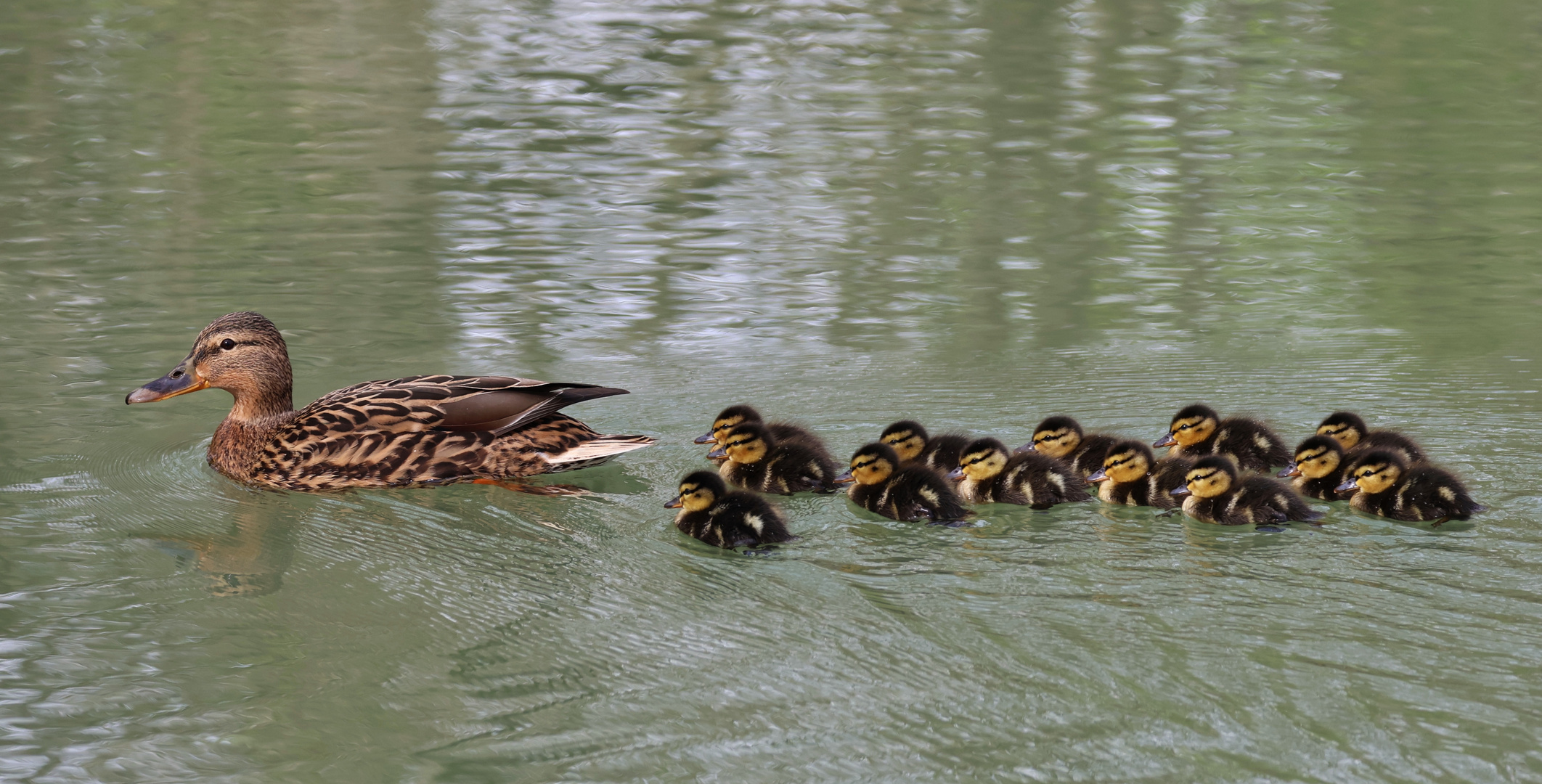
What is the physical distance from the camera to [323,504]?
15.6 feet

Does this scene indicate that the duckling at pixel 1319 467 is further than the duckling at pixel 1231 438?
No

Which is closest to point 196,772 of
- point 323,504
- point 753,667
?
point 753,667

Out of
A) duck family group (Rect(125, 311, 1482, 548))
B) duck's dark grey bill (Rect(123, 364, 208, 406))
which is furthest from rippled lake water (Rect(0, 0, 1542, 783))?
duck's dark grey bill (Rect(123, 364, 208, 406))

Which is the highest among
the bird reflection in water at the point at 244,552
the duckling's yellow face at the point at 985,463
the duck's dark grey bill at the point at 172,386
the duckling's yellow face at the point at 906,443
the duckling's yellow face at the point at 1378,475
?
the duck's dark grey bill at the point at 172,386

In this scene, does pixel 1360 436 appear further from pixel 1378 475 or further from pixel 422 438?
pixel 422 438

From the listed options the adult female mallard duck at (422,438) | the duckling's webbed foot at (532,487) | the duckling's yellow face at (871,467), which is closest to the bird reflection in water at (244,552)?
the adult female mallard duck at (422,438)

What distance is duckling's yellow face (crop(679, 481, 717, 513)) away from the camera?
420 centimetres

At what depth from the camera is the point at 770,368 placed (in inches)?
247

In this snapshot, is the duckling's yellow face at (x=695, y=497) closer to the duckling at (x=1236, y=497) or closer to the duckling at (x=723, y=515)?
the duckling at (x=723, y=515)

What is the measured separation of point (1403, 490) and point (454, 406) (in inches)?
113

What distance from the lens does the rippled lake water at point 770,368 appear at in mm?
3125

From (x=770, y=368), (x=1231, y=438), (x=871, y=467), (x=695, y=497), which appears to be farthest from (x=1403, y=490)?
(x=770, y=368)

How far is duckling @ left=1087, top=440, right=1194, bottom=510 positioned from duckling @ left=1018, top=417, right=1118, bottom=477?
29cm

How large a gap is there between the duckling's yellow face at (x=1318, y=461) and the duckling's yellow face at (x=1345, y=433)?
335 mm
